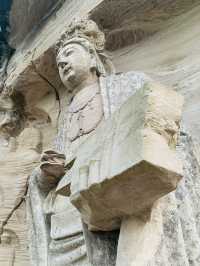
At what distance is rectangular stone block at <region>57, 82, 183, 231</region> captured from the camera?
5.35 ft

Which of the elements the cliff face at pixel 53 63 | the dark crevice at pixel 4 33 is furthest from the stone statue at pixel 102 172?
the dark crevice at pixel 4 33

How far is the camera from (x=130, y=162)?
64.2 inches

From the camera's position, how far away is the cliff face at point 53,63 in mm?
3369

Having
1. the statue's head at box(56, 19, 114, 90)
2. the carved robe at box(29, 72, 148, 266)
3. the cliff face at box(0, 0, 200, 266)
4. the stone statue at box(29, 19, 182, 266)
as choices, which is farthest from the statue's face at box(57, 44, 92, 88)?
the cliff face at box(0, 0, 200, 266)

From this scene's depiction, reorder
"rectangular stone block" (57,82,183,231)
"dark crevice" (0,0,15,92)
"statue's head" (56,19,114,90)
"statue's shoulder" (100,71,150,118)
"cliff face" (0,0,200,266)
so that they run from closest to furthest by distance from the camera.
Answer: "rectangular stone block" (57,82,183,231)
"statue's shoulder" (100,71,150,118)
"statue's head" (56,19,114,90)
"cliff face" (0,0,200,266)
"dark crevice" (0,0,15,92)

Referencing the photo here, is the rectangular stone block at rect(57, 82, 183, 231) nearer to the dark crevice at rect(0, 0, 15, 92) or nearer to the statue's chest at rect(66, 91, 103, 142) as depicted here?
the statue's chest at rect(66, 91, 103, 142)

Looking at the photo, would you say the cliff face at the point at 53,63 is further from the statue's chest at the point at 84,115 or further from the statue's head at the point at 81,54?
the statue's chest at the point at 84,115

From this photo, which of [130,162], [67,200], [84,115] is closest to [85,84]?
[84,115]

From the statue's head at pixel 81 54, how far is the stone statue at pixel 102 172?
251 mm

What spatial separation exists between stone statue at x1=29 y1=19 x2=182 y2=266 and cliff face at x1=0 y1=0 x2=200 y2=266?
1.84ft

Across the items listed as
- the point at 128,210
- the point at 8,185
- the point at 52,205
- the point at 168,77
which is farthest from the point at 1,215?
the point at 128,210

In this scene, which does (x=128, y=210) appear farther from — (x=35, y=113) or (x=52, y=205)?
(x=35, y=113)

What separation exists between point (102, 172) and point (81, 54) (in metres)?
1.55

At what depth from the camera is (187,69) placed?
10.8 ft
